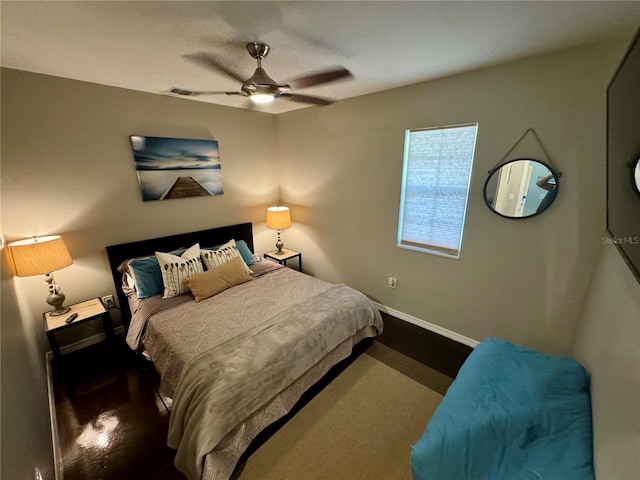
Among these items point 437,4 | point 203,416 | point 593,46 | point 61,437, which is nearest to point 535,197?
point 593,46

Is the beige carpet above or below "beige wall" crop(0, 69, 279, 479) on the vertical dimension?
below

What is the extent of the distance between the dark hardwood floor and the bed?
8.3 inches

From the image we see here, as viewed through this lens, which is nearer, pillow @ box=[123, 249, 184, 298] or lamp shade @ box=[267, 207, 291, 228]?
pillow @ box=[123, 249, 184, 298]

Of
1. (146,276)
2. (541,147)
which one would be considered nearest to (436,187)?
(541,147)

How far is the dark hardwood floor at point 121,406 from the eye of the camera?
59.7 inches

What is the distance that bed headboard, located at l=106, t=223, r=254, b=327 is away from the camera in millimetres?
2525

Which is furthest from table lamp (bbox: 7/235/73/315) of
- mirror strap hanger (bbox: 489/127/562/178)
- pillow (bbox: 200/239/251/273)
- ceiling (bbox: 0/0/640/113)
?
mirror strap hanger (bbox: 489/127/562/178)

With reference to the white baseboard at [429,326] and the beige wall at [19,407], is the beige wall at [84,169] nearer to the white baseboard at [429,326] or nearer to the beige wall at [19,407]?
the beige wall at [19,407]

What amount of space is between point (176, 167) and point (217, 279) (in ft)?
4.48

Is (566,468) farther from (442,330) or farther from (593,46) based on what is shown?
(593,46)

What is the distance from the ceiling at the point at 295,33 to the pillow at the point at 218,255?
5.33 ft

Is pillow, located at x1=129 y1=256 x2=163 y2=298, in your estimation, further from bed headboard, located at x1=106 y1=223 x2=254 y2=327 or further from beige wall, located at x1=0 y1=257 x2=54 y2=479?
beige wall, located at x1=0 y1=257 x2=54 y2=479

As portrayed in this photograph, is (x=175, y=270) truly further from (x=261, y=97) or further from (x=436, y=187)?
(x=436, y=187)

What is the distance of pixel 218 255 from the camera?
276 cm
